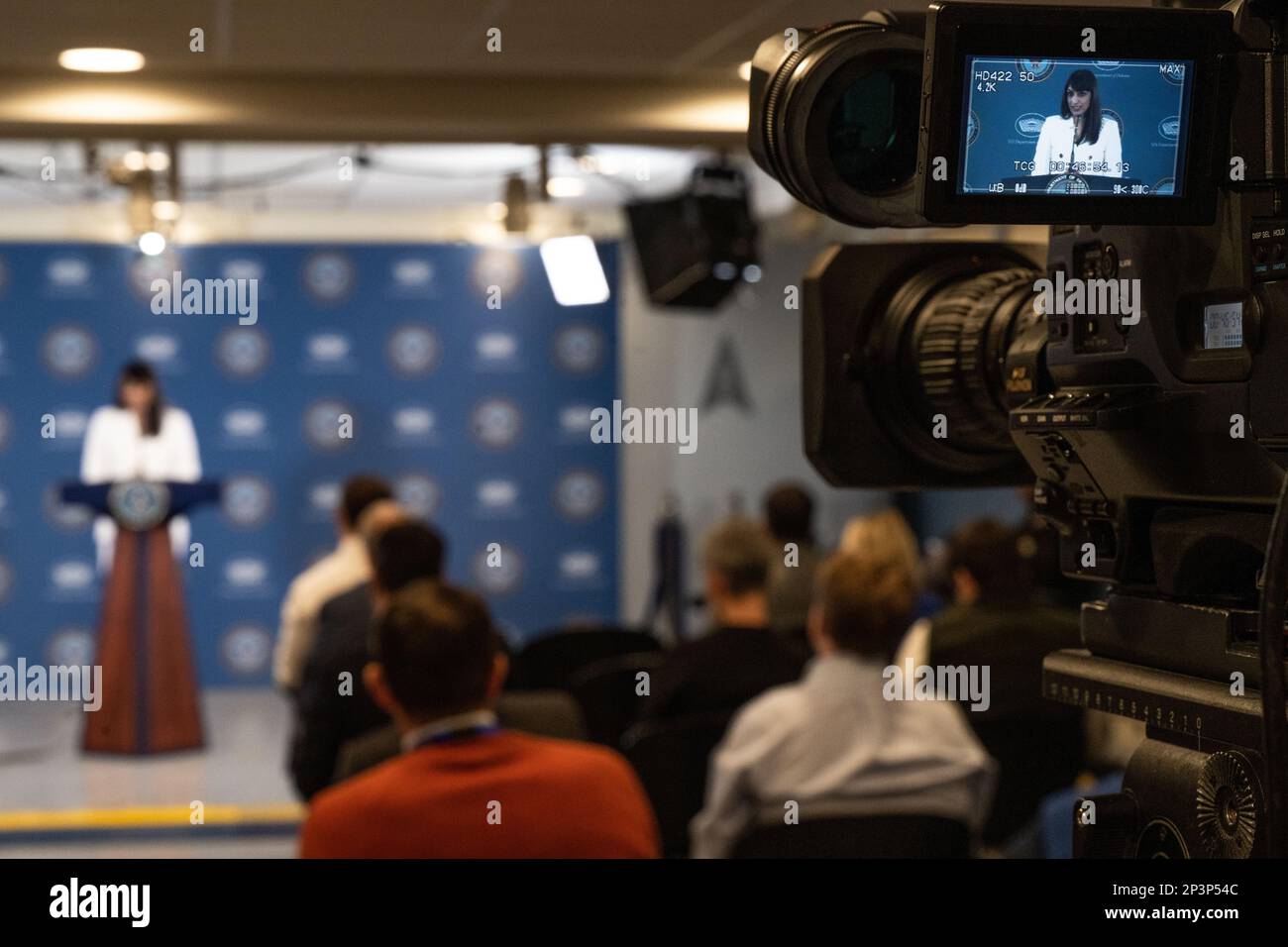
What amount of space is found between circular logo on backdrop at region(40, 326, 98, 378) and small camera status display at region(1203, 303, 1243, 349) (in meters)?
8.20

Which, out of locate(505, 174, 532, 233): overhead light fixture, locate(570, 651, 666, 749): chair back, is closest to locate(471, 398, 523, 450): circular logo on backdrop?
locate(505, 174, 532, 233): overhead light fixture

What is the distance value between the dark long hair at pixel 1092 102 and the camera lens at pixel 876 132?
0.16 meters

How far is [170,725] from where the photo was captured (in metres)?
6.70

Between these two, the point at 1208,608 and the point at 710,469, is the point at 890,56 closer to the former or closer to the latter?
the point at 1208,608

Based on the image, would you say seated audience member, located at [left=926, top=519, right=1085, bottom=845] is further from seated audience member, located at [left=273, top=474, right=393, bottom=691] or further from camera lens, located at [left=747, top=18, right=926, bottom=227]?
camera lens, located at [left=747, top=18, right=926, bottom=227]

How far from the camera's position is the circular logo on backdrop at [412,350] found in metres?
8.89

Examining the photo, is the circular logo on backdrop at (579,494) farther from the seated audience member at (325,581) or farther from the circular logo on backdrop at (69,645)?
the seated audience member at (325,581)

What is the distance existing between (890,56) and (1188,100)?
9.3 inches

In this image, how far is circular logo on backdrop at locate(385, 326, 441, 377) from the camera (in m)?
8.89

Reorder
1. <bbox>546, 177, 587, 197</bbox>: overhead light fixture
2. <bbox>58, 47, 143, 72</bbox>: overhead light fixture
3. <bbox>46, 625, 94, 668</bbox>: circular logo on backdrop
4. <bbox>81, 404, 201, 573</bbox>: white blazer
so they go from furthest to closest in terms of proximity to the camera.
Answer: <bbox>46, 625, 94, 668</bbox>: circular logo on backdrop
<bbox>546, 177, 587, 197</bbox>: overhead light fixture
<bbox>81, 404, 201, 573</bbox>: white blazer
<bbox>58, 47, 143, 72</bbox>: overhead light fixture

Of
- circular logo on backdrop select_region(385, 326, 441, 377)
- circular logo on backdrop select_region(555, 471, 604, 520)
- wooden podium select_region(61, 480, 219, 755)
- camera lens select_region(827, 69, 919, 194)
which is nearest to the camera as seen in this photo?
camera lens select_region(827, 69, 919, 194)

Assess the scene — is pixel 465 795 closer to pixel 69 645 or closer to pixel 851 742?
pixel 851 742

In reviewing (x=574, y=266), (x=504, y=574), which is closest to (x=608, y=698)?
(x=574, y=266)

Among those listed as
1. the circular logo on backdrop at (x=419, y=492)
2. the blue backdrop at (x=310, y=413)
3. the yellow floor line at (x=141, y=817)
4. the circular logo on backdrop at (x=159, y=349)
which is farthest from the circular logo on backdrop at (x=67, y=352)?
the yellow floor line at (x=141, y=817)
